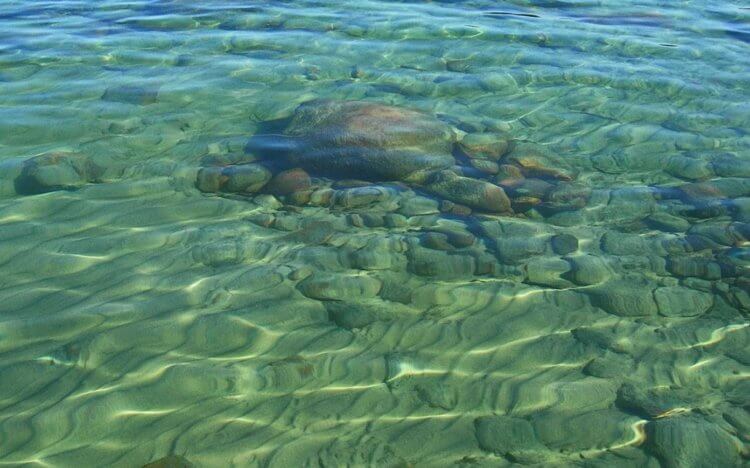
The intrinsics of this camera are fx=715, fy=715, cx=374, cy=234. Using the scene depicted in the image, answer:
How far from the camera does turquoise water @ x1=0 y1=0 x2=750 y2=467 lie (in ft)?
10.6

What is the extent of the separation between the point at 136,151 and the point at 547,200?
10.9 feet

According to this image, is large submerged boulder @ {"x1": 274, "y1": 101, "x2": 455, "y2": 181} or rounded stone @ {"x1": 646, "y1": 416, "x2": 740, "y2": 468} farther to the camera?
large submerged boulder @ {"x1": 274, "y1": 101, "x2": 455, "y2": 181}

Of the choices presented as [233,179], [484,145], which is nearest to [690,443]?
[484,145]

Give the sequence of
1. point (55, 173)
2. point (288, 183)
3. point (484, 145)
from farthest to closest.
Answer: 1. point (484, 145)
2. point (55, 173)
3. point (288, 183)

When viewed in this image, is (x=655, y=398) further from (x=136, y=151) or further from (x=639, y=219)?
(x=136, y=151)

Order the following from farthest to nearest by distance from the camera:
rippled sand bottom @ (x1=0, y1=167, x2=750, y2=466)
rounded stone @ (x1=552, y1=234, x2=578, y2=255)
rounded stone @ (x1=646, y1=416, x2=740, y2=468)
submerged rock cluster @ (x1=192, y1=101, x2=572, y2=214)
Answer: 1. submerged rock cluster @ (x1=192, y1=101, x2=572, y2=214)
2. rounded stone @ (x1=552, y1=234, x2=578, y2=255)
3. rippled sand bottom @ (x1=0, y1=167, x2=750, y2=466)
4. rounded stone @ (x1=646, y1=416, x2=740, y2=468)

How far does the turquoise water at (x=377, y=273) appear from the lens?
3225 millimetres

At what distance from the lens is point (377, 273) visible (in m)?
4.35

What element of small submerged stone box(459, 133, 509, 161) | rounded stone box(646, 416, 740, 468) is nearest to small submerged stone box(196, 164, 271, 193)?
small submerged stone box(459, 133, 509, 161)

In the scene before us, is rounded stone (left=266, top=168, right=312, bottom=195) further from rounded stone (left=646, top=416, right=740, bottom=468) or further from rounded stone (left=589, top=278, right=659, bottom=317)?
rounded stone (left=646, top=416, right=740, bottom=468)

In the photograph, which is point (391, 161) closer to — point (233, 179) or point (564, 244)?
point (233, 179)

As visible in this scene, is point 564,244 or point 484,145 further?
point 484,145

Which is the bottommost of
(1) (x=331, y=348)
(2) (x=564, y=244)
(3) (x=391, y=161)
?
(1) (x=331, y=348)

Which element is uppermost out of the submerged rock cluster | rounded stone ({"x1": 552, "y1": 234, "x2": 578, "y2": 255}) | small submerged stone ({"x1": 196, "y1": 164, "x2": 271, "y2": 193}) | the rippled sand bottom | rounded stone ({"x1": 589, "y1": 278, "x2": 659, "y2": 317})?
the submerged rock cluster
